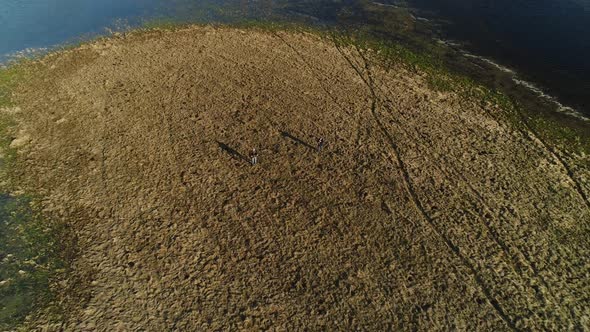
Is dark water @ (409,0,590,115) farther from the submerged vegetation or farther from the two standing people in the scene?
the submerged vegetation

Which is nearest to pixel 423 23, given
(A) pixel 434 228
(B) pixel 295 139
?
(B) pixel 295 139

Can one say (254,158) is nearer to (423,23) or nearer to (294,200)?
(294,200)

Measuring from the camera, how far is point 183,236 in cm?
1891

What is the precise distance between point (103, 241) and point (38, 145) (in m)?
9.95

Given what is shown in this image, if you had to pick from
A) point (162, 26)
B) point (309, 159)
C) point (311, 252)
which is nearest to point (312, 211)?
point (311, 252)

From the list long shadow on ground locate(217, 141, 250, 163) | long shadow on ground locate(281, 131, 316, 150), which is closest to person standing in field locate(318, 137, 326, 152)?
long shadow on ground locate(281, 131, 316, 150)

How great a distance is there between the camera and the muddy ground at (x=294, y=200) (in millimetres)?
16547

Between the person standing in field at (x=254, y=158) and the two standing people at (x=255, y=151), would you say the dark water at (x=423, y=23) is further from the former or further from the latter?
the person standing in field at (x=254, y=158)

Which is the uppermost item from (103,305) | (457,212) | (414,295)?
(457,212)

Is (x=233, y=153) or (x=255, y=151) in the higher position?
(x=255, y=151)

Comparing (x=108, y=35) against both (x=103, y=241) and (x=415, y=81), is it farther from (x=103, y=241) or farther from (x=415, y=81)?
(x=415, y=81)

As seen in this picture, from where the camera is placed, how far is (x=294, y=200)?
2080 centimetres

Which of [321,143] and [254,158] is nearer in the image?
[254,158]

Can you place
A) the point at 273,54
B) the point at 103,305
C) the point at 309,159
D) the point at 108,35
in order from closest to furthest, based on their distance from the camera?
the point at 103,305 < the point at 309,159 < the point at 273,54 < the point at 108,35
